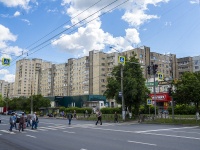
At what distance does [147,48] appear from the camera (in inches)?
4373

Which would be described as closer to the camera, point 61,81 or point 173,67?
point 173,67

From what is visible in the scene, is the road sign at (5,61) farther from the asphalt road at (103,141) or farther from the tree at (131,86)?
the tree at (131,86)

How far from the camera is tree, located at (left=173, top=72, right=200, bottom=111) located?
31827 mm

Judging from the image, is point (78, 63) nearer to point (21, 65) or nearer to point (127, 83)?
point (21, 65)

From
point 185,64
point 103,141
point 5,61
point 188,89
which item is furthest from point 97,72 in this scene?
point 103,141

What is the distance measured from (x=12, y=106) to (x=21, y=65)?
129ft

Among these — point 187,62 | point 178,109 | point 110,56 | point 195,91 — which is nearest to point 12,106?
point 110,56

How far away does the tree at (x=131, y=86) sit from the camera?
40.4m

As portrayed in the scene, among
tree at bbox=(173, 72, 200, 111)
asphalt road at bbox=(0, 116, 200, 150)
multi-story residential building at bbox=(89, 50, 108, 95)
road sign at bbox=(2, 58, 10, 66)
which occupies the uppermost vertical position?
multi-story residential building at bbox=(89, 50, 108, 95)

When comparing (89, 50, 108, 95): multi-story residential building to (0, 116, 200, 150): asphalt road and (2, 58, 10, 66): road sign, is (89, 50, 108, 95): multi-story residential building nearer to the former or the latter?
(2, 58, 10, 66): road sign

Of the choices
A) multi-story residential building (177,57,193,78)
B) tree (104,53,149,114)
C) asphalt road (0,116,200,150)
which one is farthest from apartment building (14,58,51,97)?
asphalt road (0,116,200,150)

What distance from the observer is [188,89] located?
105 feet

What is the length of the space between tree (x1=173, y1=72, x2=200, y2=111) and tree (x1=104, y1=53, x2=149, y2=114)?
7856 mm

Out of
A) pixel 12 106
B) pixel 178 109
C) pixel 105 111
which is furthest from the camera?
pixel 12 106
